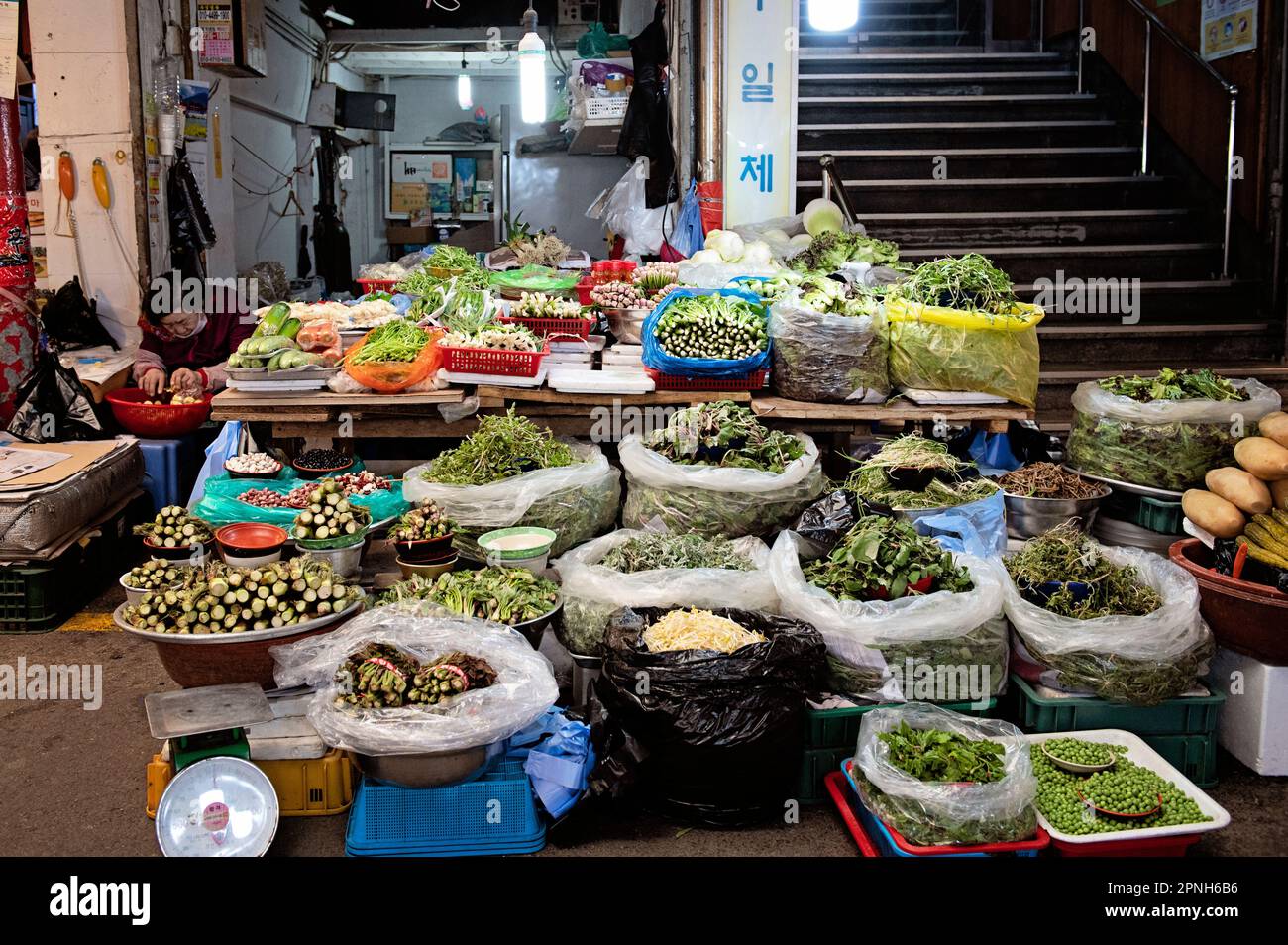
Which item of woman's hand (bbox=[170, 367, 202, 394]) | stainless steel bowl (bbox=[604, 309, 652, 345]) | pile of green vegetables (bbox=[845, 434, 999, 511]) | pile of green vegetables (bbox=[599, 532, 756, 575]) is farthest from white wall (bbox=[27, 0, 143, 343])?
pile of green vegetables (bbox=[845, 434, 999, 511])

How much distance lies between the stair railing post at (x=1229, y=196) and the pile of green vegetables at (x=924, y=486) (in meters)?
4.22

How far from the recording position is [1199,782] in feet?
13.1

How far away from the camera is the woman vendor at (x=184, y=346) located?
678cm

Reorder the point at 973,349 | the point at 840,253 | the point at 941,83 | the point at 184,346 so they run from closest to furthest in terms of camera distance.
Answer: the point at 973,349, the point at 840,253, the point at 184,346, the point at 941,83

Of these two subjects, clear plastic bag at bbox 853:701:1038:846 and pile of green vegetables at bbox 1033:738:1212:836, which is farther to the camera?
pile of green vegetables at bbox 1033:738:1212:836

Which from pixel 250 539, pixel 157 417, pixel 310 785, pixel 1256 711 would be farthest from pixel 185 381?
pixel 1256 711

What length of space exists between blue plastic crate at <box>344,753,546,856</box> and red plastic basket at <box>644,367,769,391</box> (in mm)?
2678

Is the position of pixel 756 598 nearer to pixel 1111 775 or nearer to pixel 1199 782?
pixel 1111 775

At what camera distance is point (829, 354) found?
5.57 meters

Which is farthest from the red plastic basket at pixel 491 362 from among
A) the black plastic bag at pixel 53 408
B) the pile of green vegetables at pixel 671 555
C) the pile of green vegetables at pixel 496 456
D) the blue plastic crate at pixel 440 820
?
the blue plastic crate at pixel 440 820

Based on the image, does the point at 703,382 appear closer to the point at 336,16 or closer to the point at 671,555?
the point at 671,555

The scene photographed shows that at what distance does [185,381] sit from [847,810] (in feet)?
16.3

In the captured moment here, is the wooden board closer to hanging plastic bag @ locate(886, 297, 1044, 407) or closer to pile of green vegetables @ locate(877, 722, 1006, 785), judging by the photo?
hanging plastic bag @ locate(886, 297, 1044, 407)

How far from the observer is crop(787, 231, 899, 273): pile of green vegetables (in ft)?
23.1
